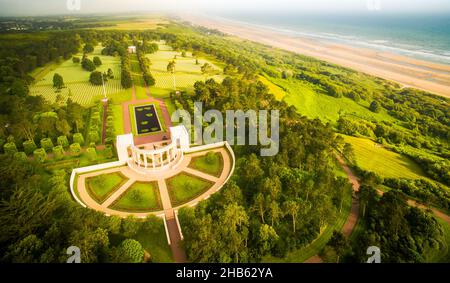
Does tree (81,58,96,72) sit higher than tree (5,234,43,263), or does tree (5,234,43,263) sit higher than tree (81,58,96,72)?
tree (81,58,96,72)

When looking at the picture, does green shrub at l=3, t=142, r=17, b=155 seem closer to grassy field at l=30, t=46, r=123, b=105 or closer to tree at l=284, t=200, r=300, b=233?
grassy field at l=30, t=46, r=123, b=105

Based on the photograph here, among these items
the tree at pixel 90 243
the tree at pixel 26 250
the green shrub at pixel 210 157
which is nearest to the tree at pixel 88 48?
the green shrub at pixel 210 157

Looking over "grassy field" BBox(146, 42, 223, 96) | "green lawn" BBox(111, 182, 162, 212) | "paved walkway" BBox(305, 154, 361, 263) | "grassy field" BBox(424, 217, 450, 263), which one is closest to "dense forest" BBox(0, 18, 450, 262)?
"grassy field" BBox(424, 217, 450, 263)

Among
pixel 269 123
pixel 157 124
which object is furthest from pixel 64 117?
pixel 269 123

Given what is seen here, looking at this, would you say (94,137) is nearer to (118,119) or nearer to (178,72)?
(118,119)
